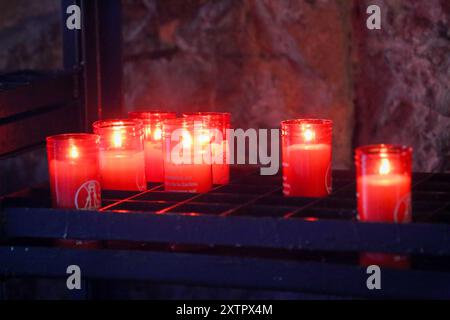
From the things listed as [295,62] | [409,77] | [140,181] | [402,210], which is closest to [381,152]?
[402,210]

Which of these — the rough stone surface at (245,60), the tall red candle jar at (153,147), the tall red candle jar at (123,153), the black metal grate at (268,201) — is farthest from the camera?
the rough stone surface at (245,60)

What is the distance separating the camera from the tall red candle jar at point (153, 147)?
2023 millimetres

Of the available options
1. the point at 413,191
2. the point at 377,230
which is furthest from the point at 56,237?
the point at 413,191

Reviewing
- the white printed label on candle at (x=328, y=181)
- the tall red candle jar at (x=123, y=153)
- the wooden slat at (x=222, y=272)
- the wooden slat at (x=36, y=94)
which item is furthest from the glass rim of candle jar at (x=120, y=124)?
the white printed label on candle at (x=328, y=181)

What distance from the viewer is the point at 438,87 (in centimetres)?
221

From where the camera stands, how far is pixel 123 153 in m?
1.89

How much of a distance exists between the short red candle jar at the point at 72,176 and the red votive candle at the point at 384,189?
1.82ft

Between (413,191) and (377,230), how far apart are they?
0.99ft

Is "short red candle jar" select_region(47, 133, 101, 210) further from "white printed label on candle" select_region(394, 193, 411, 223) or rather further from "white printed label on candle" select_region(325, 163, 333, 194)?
"white printed label on candle" select_region(394, 193, 411, 223)

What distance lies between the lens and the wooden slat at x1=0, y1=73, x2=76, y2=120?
193cm

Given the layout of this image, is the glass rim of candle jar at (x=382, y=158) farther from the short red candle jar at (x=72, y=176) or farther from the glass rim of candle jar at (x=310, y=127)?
the short red candle jar at (x=72, y=176)

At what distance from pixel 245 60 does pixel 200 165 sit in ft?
2.18

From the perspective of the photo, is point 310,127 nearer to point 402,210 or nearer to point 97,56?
point 402,210

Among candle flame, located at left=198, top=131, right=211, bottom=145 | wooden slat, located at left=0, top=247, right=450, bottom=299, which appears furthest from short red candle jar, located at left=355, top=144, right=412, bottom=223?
candle flame, located at left=198, top=131, right=211, bottom=145
